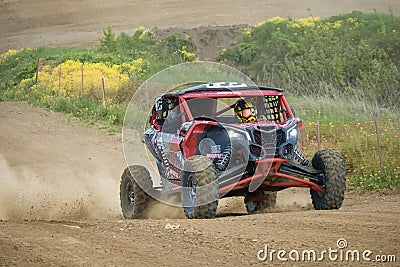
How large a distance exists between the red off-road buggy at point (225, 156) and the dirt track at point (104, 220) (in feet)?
1.51

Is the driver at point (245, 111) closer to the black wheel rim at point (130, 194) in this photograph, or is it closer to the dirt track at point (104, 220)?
the dirt track at point (104, 220)

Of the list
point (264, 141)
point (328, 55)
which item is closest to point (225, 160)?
point (264, 141)

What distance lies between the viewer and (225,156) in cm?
1053

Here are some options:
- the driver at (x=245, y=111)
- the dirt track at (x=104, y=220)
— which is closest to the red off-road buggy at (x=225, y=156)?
the driver at (x=245, y=111)

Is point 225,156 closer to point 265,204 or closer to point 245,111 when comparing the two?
point 245,111

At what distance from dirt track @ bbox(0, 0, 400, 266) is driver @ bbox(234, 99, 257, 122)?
1.54 m

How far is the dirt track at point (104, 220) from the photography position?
7438 millimetres

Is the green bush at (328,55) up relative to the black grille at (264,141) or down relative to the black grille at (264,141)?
down

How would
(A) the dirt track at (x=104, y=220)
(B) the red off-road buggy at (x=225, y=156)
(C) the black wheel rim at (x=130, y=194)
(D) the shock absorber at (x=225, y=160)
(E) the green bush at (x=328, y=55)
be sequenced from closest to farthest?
(A) the dirt track at (x=104, y=220) < (B) the red off-road buggy at (x=225, y=156) < (D) the shock absorber at (x=225, y=160) < (C) the black wheel rim at (x=130, y=194) < (E) the green bush at (x=328, y=55)

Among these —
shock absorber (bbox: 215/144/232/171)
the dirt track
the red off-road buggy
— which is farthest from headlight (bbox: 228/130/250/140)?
the dirt track

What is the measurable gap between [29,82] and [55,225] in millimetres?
25369

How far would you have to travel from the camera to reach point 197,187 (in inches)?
394

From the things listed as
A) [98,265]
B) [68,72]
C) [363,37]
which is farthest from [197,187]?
[363,37]

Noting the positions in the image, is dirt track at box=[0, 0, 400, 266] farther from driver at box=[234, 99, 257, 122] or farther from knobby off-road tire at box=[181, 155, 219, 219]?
driver at box=[234, 99, 257, 122]
